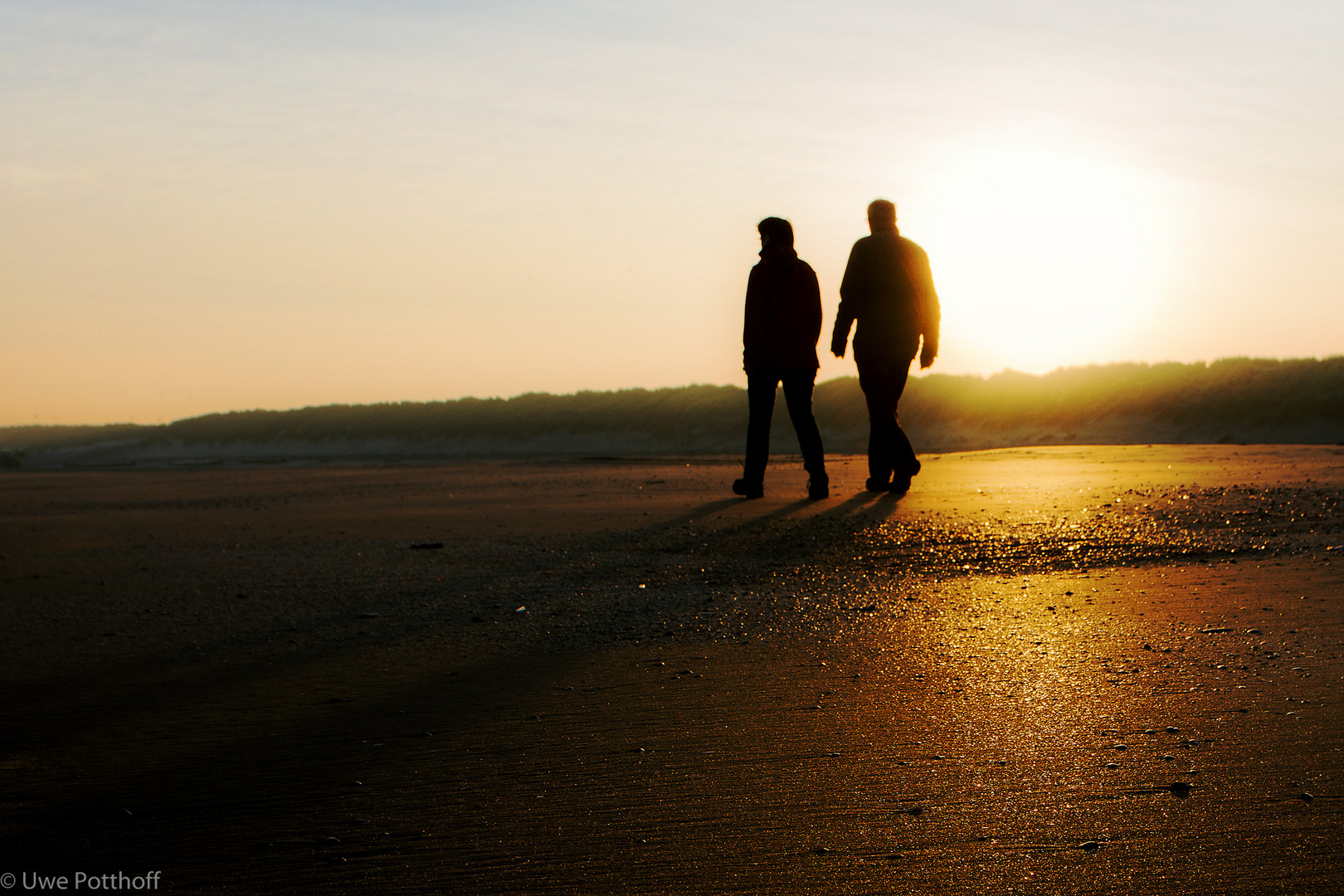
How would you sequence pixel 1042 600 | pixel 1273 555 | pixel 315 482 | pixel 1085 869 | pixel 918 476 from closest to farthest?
pixel 1085 869 → pixel 1042 600 → pixel 1273 555 → pixel 918 476 → pixel 315 482

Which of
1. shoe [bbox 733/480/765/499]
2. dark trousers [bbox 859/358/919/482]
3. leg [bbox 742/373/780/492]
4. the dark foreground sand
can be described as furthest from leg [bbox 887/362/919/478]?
the dark foreground sand

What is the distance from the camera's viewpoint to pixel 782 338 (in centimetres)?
766

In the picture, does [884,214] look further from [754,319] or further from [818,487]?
[818,487]

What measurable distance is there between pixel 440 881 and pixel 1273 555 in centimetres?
415

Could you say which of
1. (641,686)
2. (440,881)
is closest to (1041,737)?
(641,686)

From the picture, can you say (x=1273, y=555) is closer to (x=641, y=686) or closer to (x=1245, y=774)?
(x=1245, y=774)

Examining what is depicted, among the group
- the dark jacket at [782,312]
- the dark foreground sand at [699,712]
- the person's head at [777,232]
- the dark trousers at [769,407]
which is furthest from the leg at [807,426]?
the dark foreground sand at [699,712]

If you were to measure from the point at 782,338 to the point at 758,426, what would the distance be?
0.70m

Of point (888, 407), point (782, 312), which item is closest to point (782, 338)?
point (782, 312)

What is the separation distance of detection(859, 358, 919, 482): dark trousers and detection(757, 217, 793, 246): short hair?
109 centimetres

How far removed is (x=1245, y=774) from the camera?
79.7 inches

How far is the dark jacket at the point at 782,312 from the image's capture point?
25.0 feet

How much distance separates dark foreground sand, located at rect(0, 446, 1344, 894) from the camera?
1769 millimetres

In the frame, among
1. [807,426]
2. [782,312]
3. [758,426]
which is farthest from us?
[758,426]
